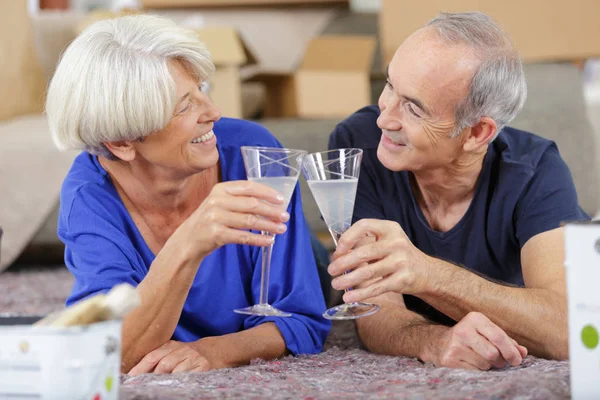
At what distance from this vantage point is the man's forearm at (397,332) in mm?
1807

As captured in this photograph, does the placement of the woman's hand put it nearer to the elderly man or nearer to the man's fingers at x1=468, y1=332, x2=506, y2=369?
the elderly man

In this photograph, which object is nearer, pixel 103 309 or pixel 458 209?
pixel 103 309

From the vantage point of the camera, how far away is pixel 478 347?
Result: 1.67 metres

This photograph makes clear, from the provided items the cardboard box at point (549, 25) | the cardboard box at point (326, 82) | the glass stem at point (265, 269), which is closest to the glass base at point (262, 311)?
the glass stem at point (265, 269)

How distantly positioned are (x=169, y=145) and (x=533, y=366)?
871mm

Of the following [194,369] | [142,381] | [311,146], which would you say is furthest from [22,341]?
[311,146]

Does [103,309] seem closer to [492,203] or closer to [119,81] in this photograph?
[119,81]

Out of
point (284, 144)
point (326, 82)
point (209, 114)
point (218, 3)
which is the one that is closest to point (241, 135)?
point (209, 114)

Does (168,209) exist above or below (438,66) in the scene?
below

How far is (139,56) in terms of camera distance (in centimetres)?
174

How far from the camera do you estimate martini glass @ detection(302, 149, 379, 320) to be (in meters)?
1.65

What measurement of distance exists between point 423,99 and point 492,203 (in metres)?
0.31

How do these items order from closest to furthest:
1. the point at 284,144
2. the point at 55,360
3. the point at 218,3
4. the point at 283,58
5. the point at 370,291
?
the point at 55,360, the point at 370,291, the point at 284,144, the point at 218,3, the point at 283,58

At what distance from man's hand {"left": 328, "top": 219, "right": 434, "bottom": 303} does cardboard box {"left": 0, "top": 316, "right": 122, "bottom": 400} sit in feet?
1.79
